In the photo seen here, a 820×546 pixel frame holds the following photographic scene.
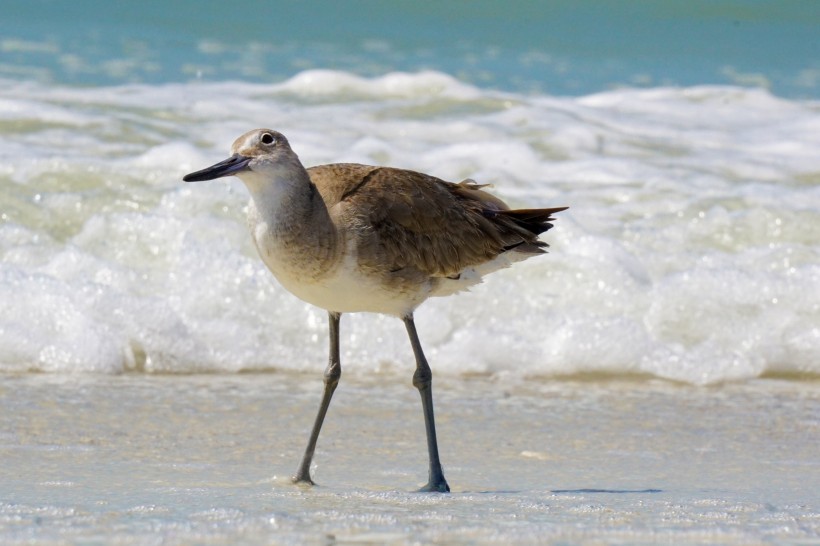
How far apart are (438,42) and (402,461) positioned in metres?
13.0

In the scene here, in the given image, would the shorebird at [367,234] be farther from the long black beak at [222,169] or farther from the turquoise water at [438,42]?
the turquoise water at [438,42]

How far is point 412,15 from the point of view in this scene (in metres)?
18.9

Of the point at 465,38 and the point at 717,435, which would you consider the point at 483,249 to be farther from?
the point at 465,38

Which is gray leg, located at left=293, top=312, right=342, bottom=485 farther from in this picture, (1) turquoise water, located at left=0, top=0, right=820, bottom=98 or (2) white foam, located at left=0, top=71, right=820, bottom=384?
(1) turquoise water, located at left=0, top=0, right=820, bottom=98

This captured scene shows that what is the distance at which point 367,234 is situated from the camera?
4.91m

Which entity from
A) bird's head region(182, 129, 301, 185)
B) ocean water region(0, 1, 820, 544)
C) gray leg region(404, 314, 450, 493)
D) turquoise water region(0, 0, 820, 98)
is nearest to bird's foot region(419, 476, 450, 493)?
gray leg region(404, 314, 450, 493)

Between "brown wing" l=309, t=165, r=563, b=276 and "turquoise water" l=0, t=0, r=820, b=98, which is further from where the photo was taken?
"turquoise water" l=0, t=0, r=820, b=98

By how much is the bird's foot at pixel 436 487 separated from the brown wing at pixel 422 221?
0.77 metres

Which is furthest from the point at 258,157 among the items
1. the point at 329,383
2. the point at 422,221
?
the point at 329,383

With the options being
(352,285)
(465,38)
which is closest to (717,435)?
(352,285)

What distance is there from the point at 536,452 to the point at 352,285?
1175 millimetres

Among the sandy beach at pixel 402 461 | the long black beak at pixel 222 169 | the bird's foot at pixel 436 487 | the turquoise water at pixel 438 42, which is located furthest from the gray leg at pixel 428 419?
the turquoise water at pixel 438 42

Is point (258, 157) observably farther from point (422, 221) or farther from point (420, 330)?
point (420, 330)

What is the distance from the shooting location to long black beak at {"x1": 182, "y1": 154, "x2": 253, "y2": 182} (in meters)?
4.58
